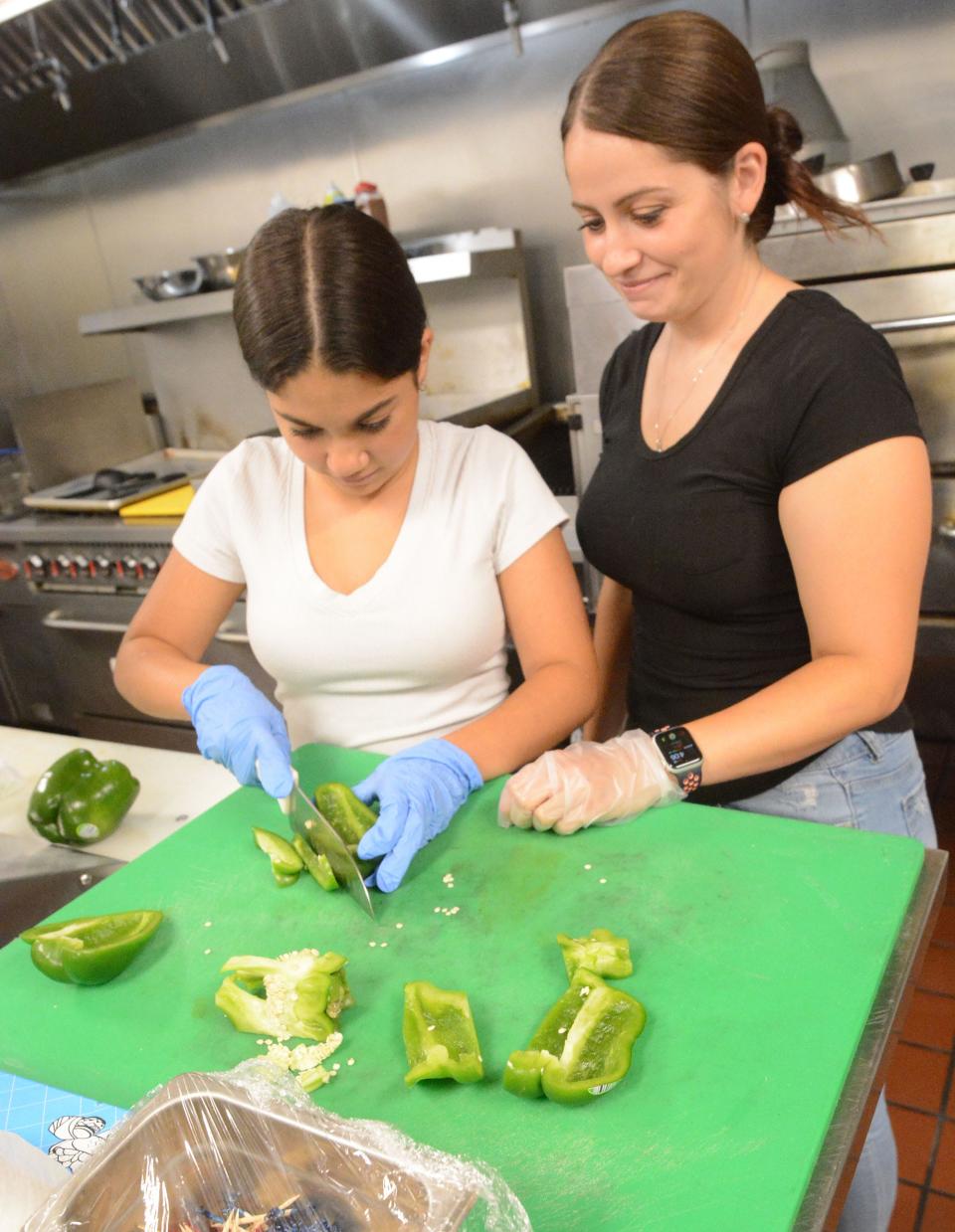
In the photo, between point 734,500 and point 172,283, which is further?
point 172,283

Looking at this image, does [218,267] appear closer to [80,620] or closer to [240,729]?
[80,620]

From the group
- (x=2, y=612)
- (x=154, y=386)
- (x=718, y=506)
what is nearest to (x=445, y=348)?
(x=154, y=386)

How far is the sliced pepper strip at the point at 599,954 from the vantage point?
36.4 inches

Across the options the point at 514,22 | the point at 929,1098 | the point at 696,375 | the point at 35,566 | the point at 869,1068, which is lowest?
the point at 929,1098

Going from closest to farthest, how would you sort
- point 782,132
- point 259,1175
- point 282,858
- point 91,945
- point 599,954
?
point 259,1175, point 599,954, point 91,945, point 282,858, point 782,132

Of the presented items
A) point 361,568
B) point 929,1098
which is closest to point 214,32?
point 361,568

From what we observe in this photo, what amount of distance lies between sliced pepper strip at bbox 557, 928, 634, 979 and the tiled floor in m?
1.12

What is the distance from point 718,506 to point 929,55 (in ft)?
7.16

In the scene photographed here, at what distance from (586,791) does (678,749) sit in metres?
0.13

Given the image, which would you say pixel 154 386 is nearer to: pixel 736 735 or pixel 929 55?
pixel 929 55

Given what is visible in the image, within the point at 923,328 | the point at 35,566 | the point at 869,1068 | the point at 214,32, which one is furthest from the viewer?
the point at 35,566

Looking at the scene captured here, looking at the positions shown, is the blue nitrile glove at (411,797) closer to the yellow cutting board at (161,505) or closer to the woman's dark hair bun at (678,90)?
the woman's dark hair bun at (678,90)

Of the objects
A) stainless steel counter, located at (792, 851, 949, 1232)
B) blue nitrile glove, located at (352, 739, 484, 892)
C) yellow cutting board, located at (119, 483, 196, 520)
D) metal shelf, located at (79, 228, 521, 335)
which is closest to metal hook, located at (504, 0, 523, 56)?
metal shelf, located at (79, 228, 521, 335)

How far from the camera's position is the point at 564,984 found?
94 centimetres
